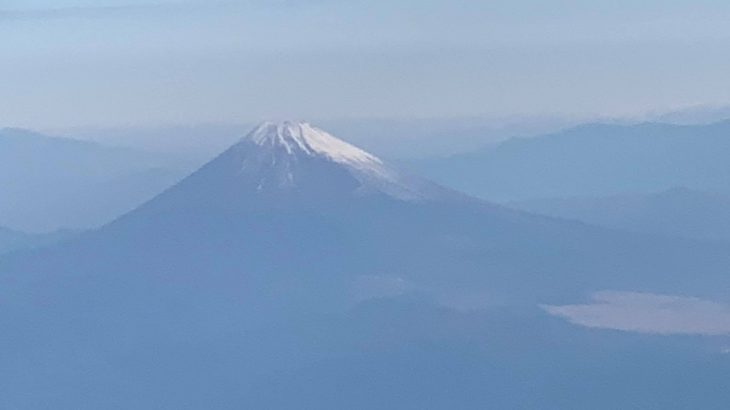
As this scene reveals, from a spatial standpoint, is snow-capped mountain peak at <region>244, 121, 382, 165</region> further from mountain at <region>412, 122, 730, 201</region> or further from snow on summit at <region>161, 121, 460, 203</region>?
mountain at <region>412, 122, 730, 201</region>

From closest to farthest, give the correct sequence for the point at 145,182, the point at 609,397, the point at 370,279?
1. the point at 609,397
2. the point at 370,279
3. the point at 145,182

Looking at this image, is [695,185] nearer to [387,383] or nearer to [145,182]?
[387,383]

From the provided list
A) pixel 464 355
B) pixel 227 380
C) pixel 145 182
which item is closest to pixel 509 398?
pixel 464 355

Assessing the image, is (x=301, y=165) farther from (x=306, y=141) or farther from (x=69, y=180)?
(x=69, y=180)

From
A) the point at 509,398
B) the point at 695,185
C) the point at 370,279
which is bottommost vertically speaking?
the point at 509,398

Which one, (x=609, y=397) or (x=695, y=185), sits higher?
(x=695, y=185)

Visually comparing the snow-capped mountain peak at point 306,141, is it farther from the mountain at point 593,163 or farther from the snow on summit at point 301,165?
the mountain at point 593,163
